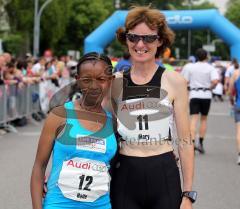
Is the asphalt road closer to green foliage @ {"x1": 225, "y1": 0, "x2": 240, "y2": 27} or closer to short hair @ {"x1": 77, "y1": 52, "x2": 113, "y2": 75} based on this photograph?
short hair @ {"x1": 77, "y1": 52, "x2": 113, "y2": 75}

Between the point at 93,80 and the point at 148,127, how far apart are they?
395 millimetres

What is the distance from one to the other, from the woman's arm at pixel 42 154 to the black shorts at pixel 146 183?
0.39 metres

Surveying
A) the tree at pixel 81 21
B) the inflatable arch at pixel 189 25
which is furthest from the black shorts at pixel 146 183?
the tree at pixel 81 21

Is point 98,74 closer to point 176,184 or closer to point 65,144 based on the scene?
point 65,144

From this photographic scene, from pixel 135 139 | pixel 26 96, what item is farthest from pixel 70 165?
pixel 26 96

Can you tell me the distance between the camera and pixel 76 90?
11.6ft

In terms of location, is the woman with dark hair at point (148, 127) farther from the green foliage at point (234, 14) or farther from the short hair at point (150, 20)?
the green foliage at point (234, 14)

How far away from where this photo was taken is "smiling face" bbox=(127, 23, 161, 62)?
346 centimetres

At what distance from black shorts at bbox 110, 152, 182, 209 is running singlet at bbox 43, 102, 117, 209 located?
0.15 metres

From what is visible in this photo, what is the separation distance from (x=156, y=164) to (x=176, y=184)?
0.16 metres

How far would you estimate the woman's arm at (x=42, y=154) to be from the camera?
10.5 ft

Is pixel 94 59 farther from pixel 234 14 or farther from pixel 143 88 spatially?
pixel 234 14

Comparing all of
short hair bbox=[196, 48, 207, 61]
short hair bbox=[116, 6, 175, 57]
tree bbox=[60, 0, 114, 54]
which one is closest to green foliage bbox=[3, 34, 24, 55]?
tree bbox=[60, 0, 114, 54]

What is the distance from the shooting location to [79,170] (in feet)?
10.4
